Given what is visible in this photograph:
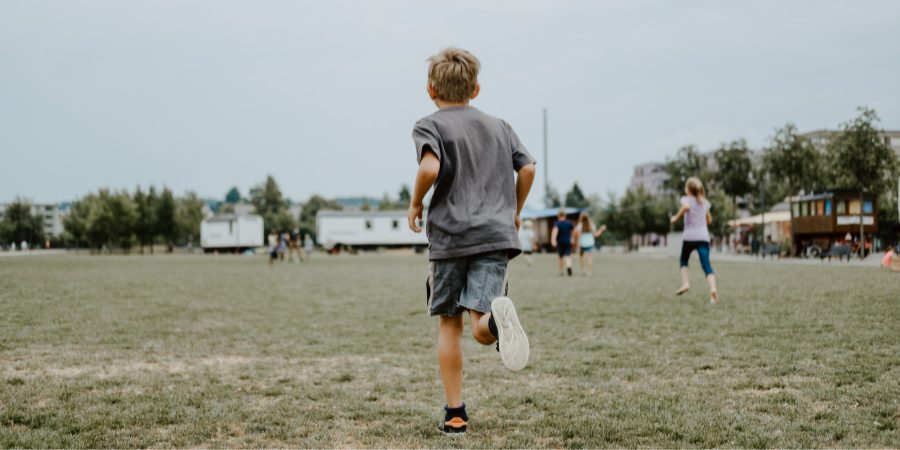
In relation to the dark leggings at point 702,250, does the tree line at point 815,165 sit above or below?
above

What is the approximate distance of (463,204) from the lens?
3.09 meters

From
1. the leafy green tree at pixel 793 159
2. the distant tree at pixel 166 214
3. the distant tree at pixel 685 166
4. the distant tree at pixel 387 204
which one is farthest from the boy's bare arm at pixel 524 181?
the distant tree at pixel 387 204

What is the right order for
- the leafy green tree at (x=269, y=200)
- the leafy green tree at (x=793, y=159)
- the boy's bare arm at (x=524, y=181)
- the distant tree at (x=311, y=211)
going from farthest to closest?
the leafy green tree at (x=269, y=200)
the distant tree at (x=311, y=211)
the leafy green tree at (x=793, y=159)
the boy's bare arm at (x=524, y=181)

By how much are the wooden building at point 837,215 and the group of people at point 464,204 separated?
28589 millimetres

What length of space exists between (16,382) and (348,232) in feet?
159

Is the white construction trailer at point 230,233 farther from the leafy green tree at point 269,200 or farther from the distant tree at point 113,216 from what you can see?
the leafy green tree at point 269,200

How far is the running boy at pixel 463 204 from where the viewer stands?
305 cm

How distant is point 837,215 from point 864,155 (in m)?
4.02

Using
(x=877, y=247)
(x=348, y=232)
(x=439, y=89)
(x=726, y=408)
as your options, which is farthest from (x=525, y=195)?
Answer: (x=348, y=232)

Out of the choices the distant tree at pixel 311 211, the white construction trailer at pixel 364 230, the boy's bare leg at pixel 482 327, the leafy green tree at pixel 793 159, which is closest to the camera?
the boy's bare leg at pixel 482 327

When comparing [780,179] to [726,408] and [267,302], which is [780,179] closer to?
[267,302]

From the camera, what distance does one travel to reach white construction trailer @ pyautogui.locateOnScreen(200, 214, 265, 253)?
58.5m

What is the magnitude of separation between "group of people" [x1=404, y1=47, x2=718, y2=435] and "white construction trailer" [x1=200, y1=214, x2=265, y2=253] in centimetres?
5768

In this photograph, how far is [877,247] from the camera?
37.4m
